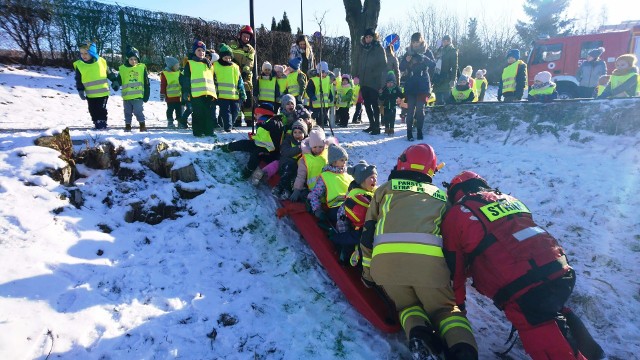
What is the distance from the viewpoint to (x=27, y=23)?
482 inches

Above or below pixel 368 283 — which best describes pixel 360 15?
above

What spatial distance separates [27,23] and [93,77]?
821cm

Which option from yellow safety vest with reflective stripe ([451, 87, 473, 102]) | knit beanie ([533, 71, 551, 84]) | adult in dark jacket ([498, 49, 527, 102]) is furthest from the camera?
yellow safety vest with reflective stripe ([451, 87, 473, 102])

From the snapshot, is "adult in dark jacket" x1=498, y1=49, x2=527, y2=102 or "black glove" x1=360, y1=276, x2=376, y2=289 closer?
"black glove" x1=360, y1=276, x2=376, y2=289

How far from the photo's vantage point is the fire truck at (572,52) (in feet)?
43.5

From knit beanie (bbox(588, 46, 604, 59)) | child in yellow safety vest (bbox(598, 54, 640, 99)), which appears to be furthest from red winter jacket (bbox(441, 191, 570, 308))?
knit beanie (bbox(588, 46, 604, 59))

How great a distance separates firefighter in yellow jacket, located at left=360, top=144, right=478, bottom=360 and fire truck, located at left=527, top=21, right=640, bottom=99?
13932mm

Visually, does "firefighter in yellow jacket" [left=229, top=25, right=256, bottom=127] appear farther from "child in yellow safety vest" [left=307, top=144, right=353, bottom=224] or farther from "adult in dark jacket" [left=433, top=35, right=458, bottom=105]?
"adult in dark jacket" [left=433, top=35, right=458, bottom=105]

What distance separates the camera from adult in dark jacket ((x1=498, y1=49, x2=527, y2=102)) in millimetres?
10422

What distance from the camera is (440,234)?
2.98 meters

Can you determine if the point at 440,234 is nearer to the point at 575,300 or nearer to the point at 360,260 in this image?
the point at 360,260

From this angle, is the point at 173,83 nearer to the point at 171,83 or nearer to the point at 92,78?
the point at 171,83

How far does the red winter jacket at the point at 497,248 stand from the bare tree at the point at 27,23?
14.9m

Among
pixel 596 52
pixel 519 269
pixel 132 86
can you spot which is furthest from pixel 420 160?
pixel 596 52
